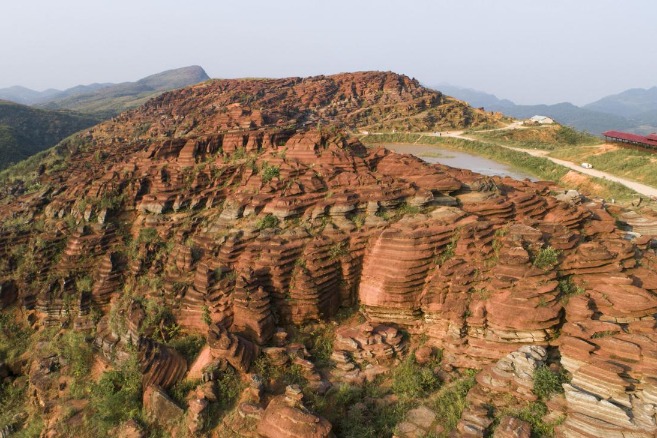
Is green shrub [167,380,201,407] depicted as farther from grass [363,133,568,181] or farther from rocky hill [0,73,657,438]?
grass [363,133,568,181]

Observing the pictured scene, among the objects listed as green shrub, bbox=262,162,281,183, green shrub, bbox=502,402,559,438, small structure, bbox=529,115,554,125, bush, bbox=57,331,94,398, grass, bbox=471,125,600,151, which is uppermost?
small structure, bbox=529,115,554,125

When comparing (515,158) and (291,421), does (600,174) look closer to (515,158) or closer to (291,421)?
(515,158)

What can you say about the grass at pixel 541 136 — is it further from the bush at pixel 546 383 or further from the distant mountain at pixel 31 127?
the distant mountain at pixel 31 127

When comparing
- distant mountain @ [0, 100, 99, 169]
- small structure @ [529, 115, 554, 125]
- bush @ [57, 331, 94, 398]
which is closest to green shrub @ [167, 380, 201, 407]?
bush @ [57, 331, 94, 398]

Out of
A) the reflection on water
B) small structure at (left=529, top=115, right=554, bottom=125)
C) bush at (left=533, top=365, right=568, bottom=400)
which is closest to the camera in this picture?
bush at (left=533, top=365, right=568, bottom=400)

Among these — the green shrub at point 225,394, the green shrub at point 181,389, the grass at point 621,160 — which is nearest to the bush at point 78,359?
the green shrub at point 181,389

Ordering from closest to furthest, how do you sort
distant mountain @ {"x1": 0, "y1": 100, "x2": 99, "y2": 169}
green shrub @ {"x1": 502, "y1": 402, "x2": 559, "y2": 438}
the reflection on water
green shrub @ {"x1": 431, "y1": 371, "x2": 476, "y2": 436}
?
green shrub @ {"x1": 502, "y1": 402, "x2": 559, "y2": 438} → green shrub @ {"x1": 431, "y1": 371, "x2": 476, "y2": 436} → the reflection on water → distant mountain @ {"x1": 0, "y1": 100, "x2": 99, "y2": 169}
